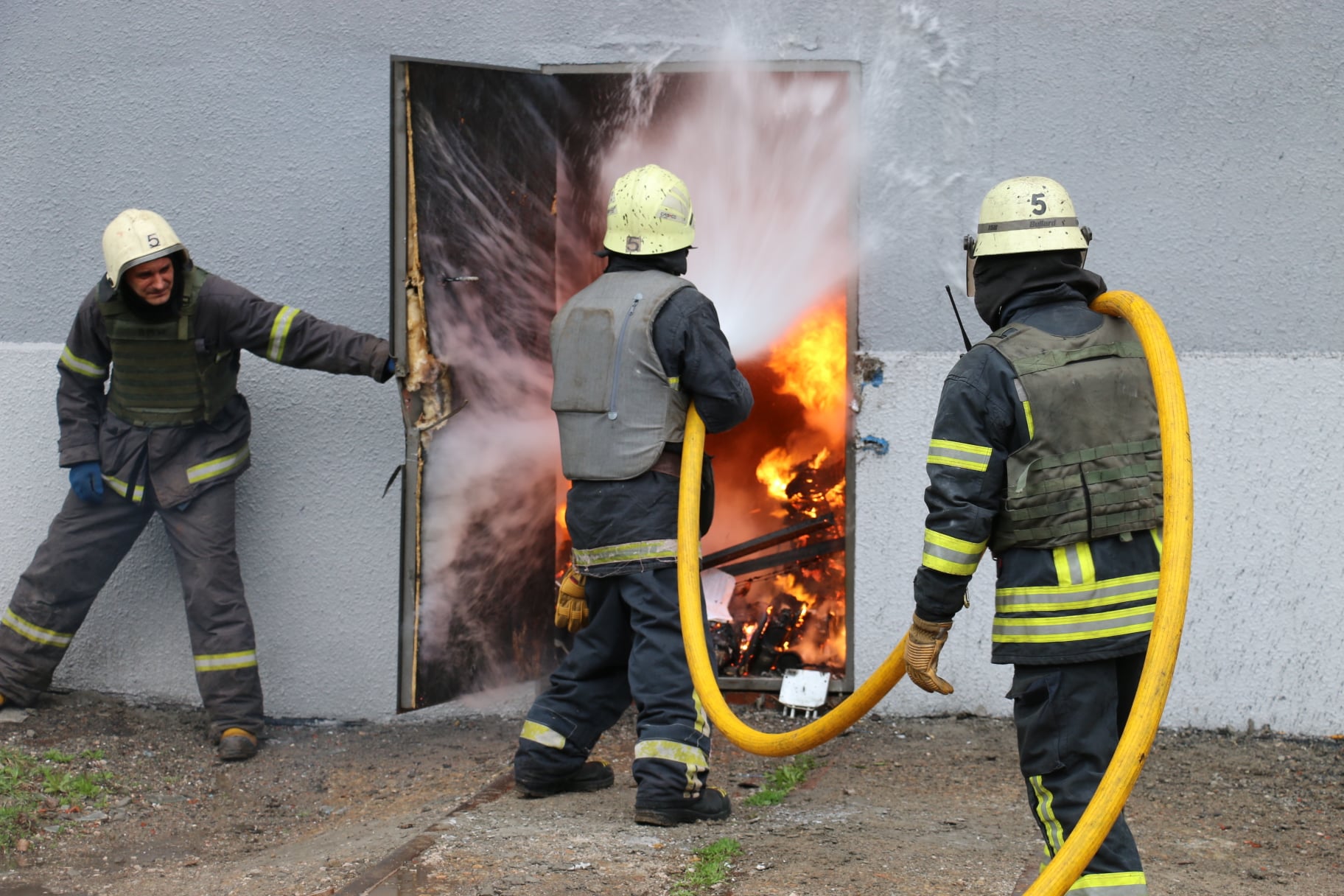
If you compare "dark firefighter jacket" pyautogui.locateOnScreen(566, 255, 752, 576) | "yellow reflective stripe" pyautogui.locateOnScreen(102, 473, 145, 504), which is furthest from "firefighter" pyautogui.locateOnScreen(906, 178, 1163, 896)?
"yellow reflective stripe" pyautogui.locateOnScreen(102, 473, 145, 504)

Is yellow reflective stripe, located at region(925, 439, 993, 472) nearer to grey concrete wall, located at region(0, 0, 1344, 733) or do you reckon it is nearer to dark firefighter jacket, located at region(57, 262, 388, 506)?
grey concrete wall, located at region(0, 0, 1344, 733)

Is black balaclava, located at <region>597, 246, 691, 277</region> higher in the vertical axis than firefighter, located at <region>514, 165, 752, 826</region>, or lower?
higher

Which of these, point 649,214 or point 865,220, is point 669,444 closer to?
point 649,214

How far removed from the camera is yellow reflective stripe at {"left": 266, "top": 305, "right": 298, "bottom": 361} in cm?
505

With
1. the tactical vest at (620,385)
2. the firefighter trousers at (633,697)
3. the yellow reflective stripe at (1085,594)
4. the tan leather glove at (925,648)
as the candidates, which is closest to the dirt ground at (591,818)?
the firefighter trousers at (633,697)

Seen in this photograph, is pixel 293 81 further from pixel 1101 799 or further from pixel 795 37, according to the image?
pixel 1101 799

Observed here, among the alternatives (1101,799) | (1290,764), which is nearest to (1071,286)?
(1101,799)

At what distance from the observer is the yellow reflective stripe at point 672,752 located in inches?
164

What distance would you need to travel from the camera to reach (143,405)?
520 cm

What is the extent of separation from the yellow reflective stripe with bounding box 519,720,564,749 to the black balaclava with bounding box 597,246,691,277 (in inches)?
61.2

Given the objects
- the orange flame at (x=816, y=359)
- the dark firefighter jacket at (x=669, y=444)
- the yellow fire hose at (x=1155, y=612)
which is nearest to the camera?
the yellow fire hose at (x=1155, y=612)

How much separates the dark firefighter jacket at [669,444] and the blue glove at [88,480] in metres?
2.15

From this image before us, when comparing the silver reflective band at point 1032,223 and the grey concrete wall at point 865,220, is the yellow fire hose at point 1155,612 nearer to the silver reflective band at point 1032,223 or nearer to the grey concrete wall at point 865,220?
the silver reflective band at point 1032,223

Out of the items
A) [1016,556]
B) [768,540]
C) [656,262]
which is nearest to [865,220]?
[656,262]
